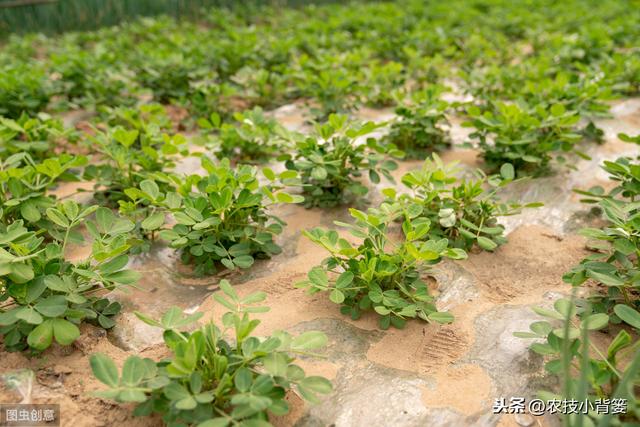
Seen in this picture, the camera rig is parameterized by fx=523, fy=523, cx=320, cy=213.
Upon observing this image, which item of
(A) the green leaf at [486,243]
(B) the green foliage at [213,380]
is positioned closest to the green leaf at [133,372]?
(B) the green foliage at [213,380]

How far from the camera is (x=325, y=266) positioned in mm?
2305

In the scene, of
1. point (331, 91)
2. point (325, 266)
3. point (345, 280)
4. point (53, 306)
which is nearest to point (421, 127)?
point (331, 91)

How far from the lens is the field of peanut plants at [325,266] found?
1636 mm

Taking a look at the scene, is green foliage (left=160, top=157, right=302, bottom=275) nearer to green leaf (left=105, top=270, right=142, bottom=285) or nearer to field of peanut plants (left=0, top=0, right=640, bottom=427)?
field of peanut plants (left=0, top=0, right=640, bottom=427)

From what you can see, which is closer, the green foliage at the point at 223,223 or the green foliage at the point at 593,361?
the green foliage at the point at 593,361

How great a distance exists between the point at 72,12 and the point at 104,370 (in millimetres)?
7475

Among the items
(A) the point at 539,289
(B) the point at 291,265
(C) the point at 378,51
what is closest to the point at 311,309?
(B) the point at 291,265

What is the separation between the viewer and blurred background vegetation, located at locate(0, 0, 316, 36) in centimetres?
733

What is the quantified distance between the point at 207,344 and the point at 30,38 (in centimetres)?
660

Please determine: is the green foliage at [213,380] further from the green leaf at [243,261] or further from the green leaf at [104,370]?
the green leaf at [243,261]

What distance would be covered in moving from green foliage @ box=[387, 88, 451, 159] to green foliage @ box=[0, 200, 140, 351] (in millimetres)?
2034

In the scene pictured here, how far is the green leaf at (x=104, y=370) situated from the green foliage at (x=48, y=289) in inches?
10.5

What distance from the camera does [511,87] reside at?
14.1ft

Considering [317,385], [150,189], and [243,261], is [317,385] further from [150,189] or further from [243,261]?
Answer: [150,189]
